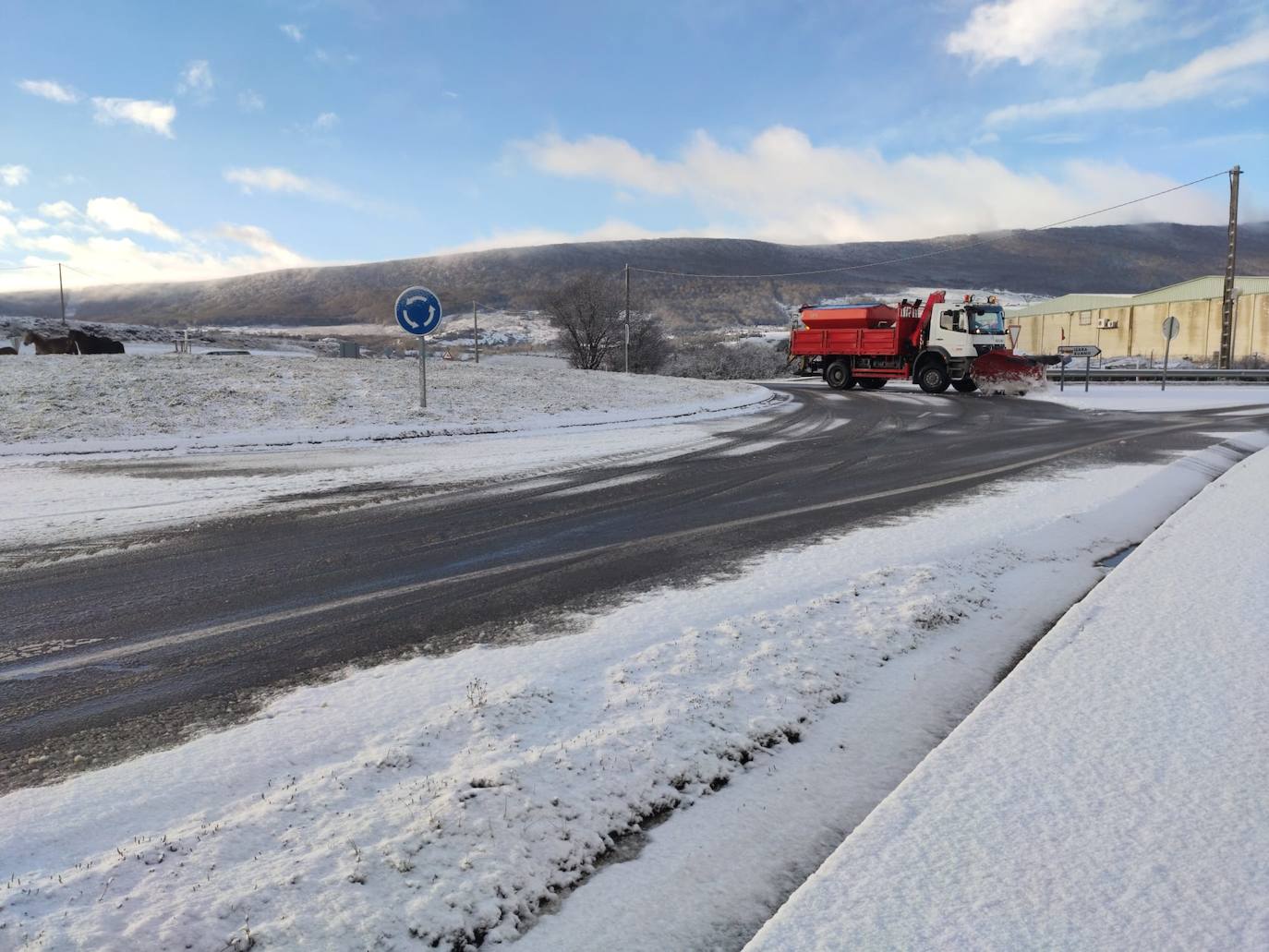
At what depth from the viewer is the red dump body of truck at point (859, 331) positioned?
27672 mm

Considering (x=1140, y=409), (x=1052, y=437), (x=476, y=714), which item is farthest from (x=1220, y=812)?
(x=1140, y=409)

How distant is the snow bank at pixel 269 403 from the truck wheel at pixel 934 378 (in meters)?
7.37

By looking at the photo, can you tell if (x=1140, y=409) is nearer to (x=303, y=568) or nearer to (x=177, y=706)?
(x=303, y=568)

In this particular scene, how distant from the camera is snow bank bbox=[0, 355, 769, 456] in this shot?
486 inches

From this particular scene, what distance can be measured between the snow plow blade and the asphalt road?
1506cm

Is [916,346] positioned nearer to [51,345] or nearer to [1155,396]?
[1155,396]

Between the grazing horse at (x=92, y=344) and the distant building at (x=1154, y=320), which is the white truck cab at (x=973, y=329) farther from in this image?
the distant building at (x=1154, y=320)

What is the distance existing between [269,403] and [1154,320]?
71.0m

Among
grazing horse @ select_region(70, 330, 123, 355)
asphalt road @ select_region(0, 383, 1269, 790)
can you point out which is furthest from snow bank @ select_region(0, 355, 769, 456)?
grazing horse @ select_region(70, 330, 123, 355)

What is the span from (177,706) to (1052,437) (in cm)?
1336

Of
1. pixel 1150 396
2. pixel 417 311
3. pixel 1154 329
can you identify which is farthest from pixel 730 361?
pixel 417 311

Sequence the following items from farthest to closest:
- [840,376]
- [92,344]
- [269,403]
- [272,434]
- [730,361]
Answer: [730,361] → [840,376] → [92,344] → [269,403] → [272,434]

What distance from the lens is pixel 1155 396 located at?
24.2 metres

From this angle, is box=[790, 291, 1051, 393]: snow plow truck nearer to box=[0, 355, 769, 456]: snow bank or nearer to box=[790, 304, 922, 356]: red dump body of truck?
box=[790, 304, 922, 356]: red dump body of truck
